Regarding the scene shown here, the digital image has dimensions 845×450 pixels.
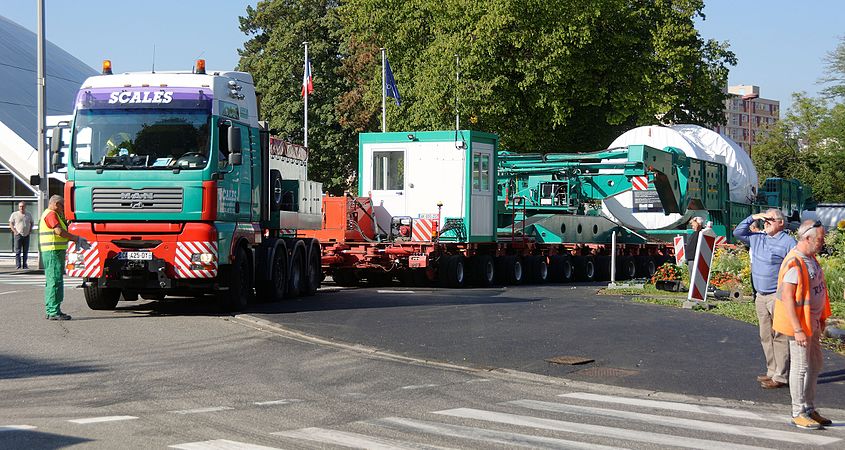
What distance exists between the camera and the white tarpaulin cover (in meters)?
32.8

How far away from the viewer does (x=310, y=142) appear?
211 feet

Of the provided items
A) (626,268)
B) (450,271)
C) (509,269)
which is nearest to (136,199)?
(450,271)

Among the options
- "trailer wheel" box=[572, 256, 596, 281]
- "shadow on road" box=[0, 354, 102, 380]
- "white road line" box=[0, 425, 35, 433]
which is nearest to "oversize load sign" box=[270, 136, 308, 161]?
"shadow on road" box=[0, 354, 102, 380]

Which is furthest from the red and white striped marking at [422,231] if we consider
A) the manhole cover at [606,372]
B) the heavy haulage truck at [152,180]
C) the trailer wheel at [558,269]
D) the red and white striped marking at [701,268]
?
the manhole cover at [606,372]

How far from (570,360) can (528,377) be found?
118 cm

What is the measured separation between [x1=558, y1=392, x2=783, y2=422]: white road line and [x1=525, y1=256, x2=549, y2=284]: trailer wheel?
18.2m

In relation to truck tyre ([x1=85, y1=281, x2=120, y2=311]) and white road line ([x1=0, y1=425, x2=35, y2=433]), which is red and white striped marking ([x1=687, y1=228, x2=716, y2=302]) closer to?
truck tyre ([x1=85, y1=281, x2=120, y2=311])

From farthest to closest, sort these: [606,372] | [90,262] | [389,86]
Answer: [389,86]
[90,262]
[606,372]

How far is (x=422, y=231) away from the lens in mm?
26156

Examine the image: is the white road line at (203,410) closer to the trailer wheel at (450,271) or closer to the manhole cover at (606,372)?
the manhole cover at (606,372)

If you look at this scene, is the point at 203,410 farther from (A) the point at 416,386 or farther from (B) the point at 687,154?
(B) the point at 687,154

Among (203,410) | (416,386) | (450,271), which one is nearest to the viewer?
(203,410)

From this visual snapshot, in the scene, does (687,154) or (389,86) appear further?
(389,86)

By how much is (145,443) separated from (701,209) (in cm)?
2565
